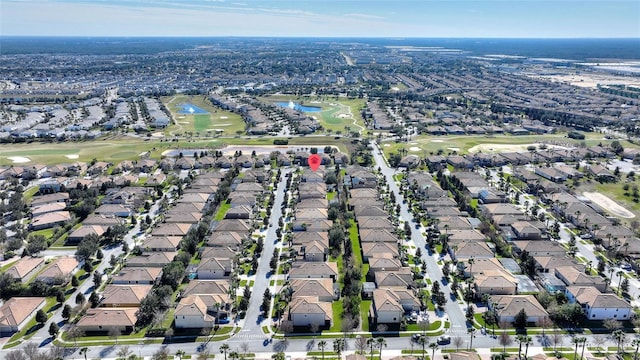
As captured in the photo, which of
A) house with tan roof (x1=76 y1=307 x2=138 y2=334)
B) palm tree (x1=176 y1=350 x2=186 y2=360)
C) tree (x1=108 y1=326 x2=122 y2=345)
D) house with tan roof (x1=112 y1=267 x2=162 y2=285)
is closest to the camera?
palm tree (x1=176 y1=350 x2=186 y2=360)

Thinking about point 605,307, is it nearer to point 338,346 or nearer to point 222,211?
point 338,346

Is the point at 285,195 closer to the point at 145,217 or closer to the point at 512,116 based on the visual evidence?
the point at 145,217

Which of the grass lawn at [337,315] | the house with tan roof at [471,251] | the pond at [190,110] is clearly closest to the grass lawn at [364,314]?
the grass lawn at [337,315]

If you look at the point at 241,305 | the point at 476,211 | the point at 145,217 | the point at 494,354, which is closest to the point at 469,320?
the point at 494,354

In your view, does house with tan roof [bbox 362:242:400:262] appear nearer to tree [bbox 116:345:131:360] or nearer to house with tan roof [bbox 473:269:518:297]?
house with tan roof [bbox 473:269:518:297]

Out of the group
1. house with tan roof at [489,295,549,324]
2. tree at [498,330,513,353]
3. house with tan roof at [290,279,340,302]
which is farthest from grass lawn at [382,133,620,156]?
tree at [498,330,513,353]

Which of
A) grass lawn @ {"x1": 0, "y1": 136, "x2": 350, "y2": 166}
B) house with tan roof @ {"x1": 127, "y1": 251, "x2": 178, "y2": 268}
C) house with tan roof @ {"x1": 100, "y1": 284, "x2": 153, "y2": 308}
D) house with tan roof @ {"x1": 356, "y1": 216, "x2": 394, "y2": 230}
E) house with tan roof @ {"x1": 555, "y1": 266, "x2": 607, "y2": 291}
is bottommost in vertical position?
house with tan roof @ {"x1": 100, "y1": 284, "x2": 153, "y2": 308}
